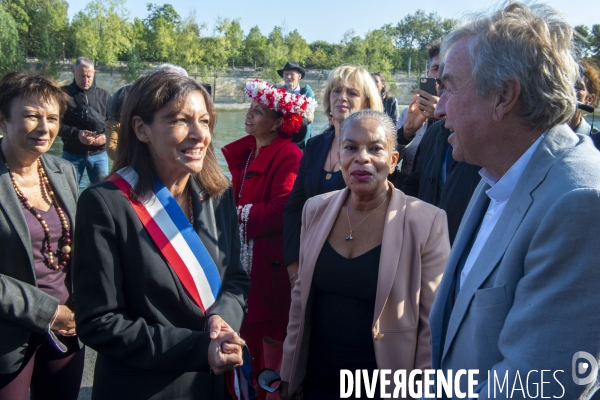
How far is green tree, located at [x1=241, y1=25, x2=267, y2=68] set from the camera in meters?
73.7

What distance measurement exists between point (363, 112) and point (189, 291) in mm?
1373

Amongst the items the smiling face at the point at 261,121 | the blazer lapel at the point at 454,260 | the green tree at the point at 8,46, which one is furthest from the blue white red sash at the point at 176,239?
the green tree at the point at 8,46

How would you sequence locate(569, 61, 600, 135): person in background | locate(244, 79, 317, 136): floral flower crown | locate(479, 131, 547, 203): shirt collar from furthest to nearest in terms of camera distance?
locate(244, 79, 317, 136): floral flower crown
locate(569, 61, 600, 135): person in background
locate(479, 131, 547, 203): shirt collar

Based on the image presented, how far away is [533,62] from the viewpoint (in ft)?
4.98

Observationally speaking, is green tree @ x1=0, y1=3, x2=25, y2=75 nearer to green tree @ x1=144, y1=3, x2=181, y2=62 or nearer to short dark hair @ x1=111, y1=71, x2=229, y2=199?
green tree @ x1=144, y1=3, x2=181, y2=62

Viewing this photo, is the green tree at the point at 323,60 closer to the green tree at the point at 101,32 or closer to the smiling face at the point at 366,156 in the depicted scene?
the green tree at the point at 101,32

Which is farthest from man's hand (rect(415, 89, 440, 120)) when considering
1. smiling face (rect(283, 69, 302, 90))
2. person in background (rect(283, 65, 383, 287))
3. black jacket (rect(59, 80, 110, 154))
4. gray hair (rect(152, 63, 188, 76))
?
smiling face (rect(283, 69, 302, 90))

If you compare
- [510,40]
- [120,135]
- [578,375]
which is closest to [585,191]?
[578,375]

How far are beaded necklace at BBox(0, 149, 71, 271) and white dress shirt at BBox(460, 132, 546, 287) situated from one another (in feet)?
6.44

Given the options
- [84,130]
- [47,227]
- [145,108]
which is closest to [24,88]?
[47,227]

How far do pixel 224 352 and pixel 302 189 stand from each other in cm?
176

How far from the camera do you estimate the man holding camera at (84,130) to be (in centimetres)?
661

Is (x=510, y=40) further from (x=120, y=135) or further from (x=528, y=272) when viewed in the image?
(x=120, y=135)

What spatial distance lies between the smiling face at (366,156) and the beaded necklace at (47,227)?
1.47 meters
